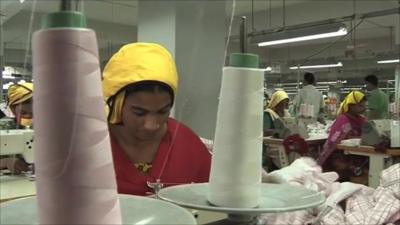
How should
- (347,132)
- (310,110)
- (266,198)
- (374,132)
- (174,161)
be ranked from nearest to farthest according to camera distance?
(266,198) < (174,161) < (374,132) < (347,132) < (310,110)

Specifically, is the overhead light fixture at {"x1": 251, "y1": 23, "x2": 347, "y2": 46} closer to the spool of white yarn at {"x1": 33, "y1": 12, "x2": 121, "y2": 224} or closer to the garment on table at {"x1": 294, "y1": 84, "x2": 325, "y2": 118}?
the garment on table at {"x1": 294, "y1": 84, "x2": 325, "y2": 118}

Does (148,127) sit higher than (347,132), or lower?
higher

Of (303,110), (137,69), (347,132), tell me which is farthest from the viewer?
(303,110)

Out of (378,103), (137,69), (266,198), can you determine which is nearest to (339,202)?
(266,198)

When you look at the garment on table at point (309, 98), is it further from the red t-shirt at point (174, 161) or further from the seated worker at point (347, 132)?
the red t-shirt at point (174, 161)

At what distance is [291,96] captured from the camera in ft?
16.8

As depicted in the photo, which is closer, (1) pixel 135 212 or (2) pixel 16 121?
(1) pixel 135 212

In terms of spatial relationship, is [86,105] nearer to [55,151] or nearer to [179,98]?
[55,151]

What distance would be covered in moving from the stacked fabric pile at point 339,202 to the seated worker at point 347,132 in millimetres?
2317

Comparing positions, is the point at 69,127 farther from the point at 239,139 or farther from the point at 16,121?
the point at 16,121

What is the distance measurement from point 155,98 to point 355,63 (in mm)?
7365

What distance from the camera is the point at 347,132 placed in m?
3.74

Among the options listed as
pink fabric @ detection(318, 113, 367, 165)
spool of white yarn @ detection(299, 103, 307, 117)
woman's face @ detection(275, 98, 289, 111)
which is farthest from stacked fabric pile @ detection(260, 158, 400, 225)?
spool of white yarn @ detection(299, 103, 307, 117)

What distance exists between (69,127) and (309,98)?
15.6ft
